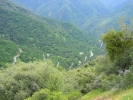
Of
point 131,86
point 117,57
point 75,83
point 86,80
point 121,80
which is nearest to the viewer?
point 131,86

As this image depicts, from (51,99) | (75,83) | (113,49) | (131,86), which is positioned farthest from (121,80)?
(75,83)

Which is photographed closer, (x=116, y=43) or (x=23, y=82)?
(x=116, y=43)

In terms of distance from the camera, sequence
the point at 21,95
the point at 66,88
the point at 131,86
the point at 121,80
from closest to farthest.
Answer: the point at 131,86 → the point at 121,80 → the point at 21,95 → the point at 66,88

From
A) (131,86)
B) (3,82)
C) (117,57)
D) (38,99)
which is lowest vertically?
(131,86)

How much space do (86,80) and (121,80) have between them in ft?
69.0

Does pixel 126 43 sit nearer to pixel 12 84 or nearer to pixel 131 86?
pixel 131 86

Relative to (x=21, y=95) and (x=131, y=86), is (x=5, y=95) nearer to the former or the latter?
(x=21, y=95)

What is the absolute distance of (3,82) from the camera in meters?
41.7

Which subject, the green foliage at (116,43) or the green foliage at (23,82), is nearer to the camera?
the green foliage at (116,43)

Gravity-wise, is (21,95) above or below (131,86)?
above

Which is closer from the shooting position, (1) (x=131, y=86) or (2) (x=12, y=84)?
(1) (x=131, y=86)

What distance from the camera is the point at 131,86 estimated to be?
1013 inches

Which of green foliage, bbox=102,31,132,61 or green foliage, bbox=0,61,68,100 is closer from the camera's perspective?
green foliage, bbox=102,31,132,61

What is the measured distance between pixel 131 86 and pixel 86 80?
2305 cm
